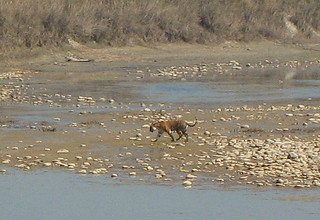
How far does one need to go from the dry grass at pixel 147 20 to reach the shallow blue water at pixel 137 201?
21.1m

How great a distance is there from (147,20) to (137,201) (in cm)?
3009

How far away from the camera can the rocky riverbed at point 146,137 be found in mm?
15602

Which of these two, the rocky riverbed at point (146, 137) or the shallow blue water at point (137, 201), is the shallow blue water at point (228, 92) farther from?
the shallow blue water at point (137, 201)

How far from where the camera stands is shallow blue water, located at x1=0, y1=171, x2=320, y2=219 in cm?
1299

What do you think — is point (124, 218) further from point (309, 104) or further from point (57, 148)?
point (309, 104)

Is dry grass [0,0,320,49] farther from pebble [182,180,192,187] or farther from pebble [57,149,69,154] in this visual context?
pebble [182,180,192,187]

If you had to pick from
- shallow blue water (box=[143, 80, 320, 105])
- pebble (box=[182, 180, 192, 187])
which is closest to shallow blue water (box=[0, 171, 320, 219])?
pebble (box=[182, 180, 192, 187])

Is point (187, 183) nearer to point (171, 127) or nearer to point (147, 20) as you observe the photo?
point (171, 127)

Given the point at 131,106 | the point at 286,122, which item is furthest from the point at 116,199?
the point at 131,106

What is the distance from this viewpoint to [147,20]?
43406mm

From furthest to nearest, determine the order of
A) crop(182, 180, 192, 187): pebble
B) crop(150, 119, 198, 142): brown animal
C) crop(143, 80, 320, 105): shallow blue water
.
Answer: crop(143, 80, 320, 105): shallow blue water → crop(150, 119, 198, 142): brown animal → crop(182, 180, 192, 187): pebble

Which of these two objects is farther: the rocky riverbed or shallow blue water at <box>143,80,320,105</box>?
shallow blue water at <box>143,80,320,105</box>

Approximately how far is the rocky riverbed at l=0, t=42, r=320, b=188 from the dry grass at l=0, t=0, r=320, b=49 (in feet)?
24.8

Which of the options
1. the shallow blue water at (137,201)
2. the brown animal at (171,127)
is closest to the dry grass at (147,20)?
the brown animal at (171,127)
